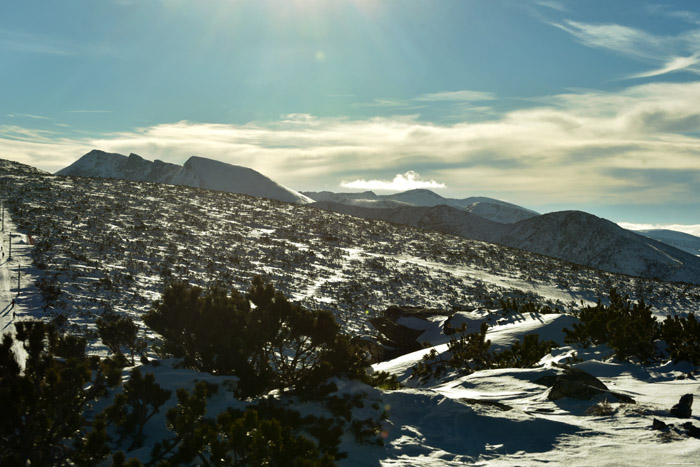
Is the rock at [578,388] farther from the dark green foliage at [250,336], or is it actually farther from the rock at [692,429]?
the dark green foliage at [250,336]

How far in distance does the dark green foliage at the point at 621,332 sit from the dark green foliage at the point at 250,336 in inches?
282

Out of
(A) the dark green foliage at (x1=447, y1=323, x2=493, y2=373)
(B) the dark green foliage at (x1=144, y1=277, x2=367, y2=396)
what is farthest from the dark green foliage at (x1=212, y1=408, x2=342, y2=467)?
(A) the dark green foliage at (x1=447, y1=323, x2=493, y2=373)

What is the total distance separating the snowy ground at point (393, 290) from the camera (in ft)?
22.0

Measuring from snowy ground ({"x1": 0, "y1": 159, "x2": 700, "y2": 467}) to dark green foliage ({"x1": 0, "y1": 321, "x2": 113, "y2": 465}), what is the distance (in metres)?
1.55

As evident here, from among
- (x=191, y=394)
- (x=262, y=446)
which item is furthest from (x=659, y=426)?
(x=191, y=394)

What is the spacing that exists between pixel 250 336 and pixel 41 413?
3660 mm

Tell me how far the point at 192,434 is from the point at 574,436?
213 inches

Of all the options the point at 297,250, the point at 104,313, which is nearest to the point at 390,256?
the point at 297,250

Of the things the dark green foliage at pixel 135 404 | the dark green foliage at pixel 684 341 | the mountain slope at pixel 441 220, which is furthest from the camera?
the mountain slope at pixel 441 220

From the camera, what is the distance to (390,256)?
4400 centimetres

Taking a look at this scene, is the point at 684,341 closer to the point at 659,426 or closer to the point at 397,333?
the point at 659,426

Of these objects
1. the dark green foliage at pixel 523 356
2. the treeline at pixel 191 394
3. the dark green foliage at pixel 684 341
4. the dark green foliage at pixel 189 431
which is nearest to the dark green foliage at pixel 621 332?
the dark green foliage at pixel 684 341

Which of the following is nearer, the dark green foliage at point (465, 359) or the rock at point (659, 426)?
the rock at point (659, 426)

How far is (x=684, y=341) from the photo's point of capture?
10500 mm
